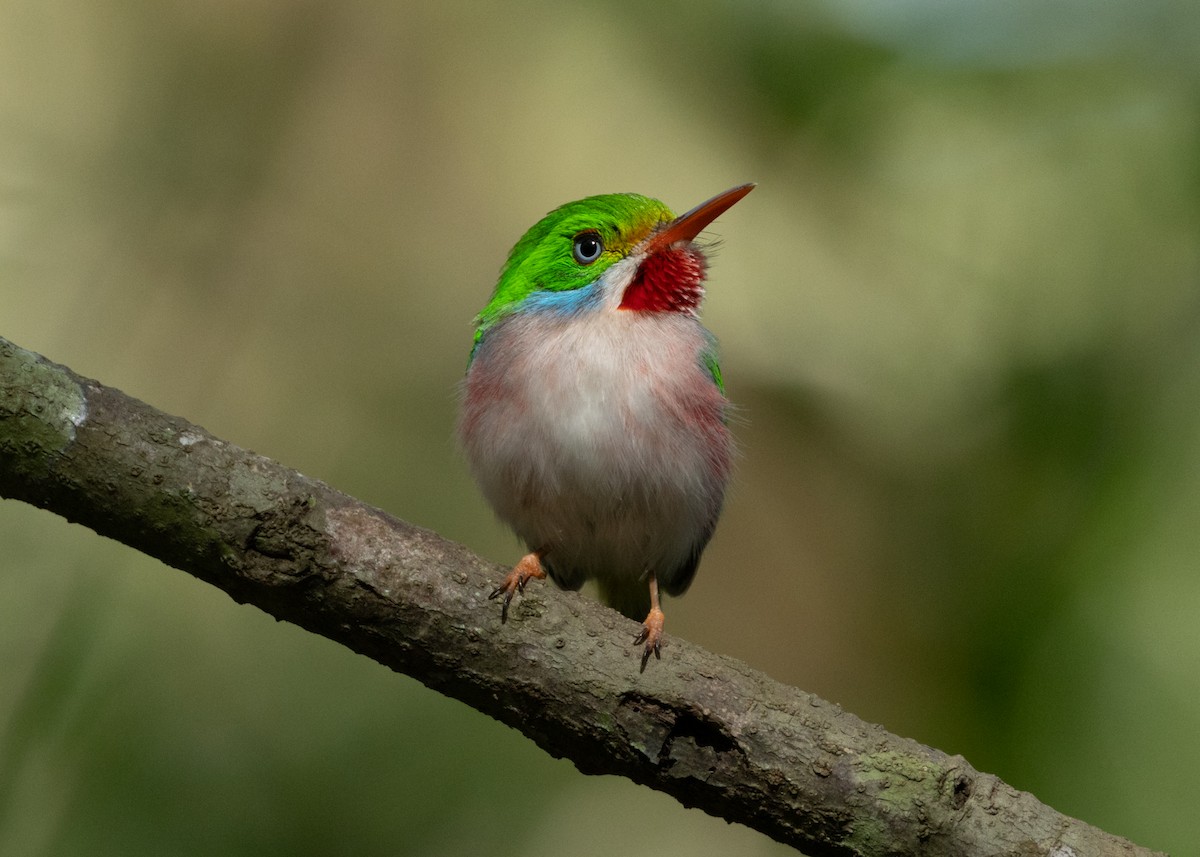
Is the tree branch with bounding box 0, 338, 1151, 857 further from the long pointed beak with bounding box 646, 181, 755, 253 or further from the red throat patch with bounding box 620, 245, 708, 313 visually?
the long pointed beak with bounding box 646, 181, 755, 253

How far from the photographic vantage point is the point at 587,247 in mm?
4078

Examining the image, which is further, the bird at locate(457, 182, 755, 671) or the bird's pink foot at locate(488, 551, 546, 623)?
the bird at locate(457, 182, 755, 671)

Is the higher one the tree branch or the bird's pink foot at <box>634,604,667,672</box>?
the bird's pink foot at <box>634,604,667,672</box>

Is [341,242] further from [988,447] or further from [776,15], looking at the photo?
[988,447]

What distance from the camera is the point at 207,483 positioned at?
2.56 meters

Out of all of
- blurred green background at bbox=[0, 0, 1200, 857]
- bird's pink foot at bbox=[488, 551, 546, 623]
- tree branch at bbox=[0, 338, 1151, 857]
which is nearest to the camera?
tree branch at bbox=[0, 338, 1151, 857]

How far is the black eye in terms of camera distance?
406 cm

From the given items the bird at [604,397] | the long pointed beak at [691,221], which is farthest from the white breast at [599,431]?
the long pointed beak at [691,221]

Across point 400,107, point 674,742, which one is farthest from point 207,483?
point 400,107

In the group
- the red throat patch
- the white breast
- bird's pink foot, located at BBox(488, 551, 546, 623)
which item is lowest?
bird's pink foot, located at BBox(488, 551, 546, 623)

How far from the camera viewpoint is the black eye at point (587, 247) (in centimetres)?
406

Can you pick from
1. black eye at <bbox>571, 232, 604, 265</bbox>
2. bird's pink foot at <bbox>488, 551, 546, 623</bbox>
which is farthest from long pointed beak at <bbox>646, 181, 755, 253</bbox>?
bird's pink foot at <bbox>488, 551, 546, 623</bbox>

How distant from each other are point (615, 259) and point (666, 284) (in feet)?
0.66

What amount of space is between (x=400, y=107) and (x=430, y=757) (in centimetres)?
315
